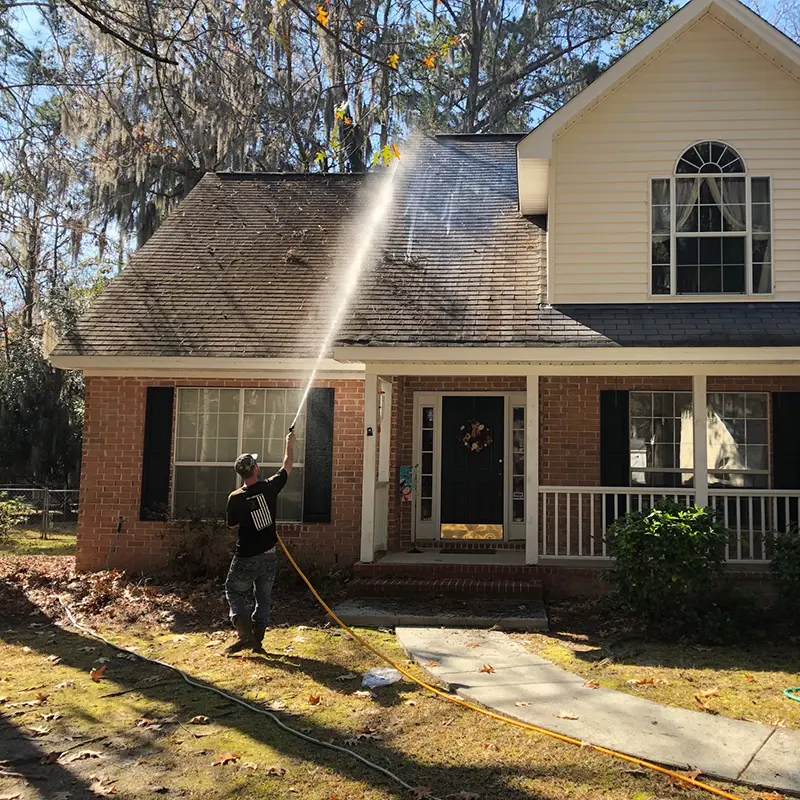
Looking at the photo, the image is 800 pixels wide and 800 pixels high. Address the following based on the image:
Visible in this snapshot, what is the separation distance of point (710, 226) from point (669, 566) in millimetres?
4958

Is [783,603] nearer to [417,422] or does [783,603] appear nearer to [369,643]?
[369,643]

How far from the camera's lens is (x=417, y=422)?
11.5 meters

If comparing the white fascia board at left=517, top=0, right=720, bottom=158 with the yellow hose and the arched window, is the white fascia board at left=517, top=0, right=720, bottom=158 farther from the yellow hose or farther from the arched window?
the yellow hose

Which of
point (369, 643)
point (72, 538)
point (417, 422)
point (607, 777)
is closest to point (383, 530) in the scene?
point (417, 422)

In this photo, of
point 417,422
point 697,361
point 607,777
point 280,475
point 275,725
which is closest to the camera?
point 607,777

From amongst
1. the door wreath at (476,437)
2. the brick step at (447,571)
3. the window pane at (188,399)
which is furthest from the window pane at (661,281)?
the window pane at (188,399)

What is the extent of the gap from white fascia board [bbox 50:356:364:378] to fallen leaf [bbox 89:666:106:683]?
459 centimetres

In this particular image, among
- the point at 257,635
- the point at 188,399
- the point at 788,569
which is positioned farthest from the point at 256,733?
the point at 188,399

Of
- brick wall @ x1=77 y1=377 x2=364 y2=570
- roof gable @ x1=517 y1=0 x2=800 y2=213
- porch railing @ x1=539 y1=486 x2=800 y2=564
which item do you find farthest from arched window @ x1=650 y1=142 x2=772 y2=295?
brick wall @ x1=77 y1=377 x2=364 y2=570

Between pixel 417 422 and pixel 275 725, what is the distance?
22.3ft

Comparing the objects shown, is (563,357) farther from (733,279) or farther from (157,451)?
(157,451)

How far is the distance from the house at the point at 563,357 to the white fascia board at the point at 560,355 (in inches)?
1.2

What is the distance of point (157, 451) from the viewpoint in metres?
10.5

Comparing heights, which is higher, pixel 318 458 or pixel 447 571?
pixel 318 458
